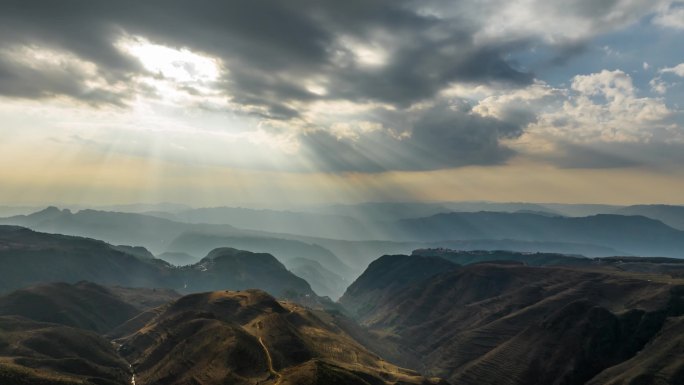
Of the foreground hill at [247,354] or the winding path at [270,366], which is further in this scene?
the foreground hill at [247,354]

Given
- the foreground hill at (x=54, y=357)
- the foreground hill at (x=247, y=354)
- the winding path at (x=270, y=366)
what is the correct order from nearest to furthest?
the foreground hill at (x=54, y=357) < the winding path at (x=270, y=366) < the foreground hill at (x=247, y=354)

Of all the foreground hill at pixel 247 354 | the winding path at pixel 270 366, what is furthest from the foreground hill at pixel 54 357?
the winding path at pixel 270 366

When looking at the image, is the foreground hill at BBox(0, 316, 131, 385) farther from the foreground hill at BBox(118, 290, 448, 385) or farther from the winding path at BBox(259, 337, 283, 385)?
the winding path at BBox(259, 337, 283, 385)

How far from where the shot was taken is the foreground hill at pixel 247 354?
402 feet

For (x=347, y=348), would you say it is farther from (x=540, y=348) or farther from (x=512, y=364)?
(x=540, y=348)

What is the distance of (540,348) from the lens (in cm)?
18888

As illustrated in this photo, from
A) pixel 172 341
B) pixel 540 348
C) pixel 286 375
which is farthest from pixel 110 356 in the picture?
pixel 540 348

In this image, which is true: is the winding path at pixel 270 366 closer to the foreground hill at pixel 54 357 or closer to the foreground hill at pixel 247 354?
the foreground hill at pixel 247 354

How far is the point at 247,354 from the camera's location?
134m

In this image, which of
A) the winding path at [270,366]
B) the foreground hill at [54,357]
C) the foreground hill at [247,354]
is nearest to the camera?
the foreground hill at [54,357]

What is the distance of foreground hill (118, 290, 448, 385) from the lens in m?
123

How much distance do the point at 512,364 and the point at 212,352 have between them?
130 metres

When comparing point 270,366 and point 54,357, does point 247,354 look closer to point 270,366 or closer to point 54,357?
point 270,366

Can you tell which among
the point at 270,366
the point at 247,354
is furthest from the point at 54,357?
the point at 270,366
